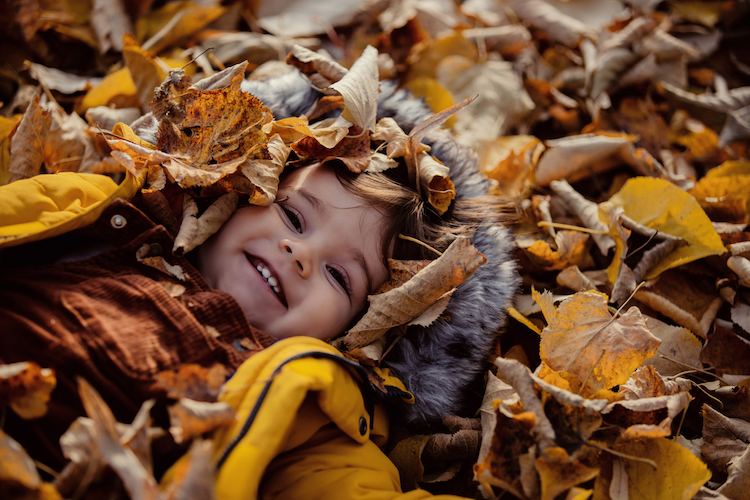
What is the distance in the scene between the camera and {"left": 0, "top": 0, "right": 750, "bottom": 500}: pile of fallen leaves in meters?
1.04

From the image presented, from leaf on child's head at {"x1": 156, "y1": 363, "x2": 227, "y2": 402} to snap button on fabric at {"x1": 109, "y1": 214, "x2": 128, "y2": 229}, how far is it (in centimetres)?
40

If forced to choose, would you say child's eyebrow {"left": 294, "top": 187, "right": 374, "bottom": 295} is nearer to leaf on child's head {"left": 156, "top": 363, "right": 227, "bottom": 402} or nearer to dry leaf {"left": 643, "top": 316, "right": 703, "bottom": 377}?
leaf on child's head {"left": 156, "top": 363, "right": 227, "bottom": 402}

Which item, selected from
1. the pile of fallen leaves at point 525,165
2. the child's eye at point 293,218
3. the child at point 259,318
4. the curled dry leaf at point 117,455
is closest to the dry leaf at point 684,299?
the pile of fallen leaves at point 525,165

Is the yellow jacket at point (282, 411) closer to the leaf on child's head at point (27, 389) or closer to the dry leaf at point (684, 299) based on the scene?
the leaf on child's head at point (27, 389)

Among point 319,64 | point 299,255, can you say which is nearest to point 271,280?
point 299,255

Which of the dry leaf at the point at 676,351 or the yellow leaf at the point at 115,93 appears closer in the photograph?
the dry leaf at the point at 676,351

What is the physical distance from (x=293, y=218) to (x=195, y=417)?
0.60 m

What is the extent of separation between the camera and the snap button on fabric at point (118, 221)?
47.0 inches

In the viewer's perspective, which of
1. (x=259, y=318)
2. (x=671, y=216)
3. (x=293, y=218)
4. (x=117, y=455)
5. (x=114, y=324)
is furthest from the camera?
(x=671, y=216)

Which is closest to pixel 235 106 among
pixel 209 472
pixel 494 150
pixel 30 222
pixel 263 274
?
pixel 263 274

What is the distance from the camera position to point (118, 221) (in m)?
1.20

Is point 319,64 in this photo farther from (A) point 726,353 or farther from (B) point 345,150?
(A) point 726,353

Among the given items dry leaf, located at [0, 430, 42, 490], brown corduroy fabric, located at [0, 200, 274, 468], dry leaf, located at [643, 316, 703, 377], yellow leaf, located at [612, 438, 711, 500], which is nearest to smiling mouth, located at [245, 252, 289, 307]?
brown corduroy fabric, located at [0, 200, 274, 468]

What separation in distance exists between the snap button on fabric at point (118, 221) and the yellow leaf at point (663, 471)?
121cm
